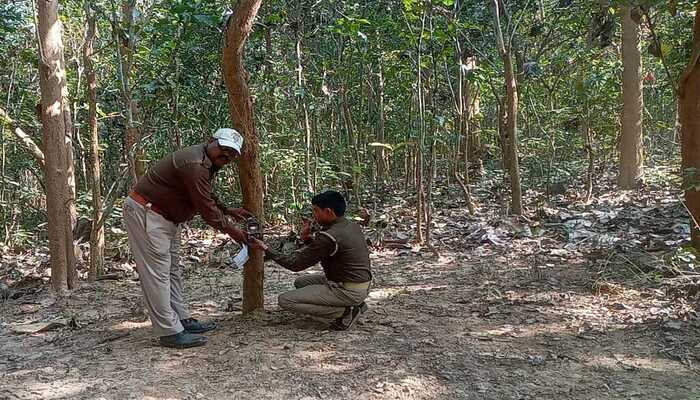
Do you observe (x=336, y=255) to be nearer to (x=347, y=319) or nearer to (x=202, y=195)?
(x=347, y=319)

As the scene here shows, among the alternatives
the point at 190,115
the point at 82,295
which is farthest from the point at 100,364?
the point at 190,115

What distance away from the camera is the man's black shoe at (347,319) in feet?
15.7

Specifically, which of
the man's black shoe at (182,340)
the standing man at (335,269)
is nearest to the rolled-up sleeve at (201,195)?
the standing man at (335,269)

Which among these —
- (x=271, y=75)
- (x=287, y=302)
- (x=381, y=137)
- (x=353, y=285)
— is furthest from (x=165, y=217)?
(x=381, y=137)

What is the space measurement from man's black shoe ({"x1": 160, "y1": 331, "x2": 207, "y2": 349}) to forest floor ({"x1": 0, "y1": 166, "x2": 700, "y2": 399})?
77mm

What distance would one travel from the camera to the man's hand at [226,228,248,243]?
170 inches

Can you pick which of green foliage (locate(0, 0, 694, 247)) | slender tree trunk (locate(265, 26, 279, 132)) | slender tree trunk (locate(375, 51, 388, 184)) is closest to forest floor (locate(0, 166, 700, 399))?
green foliage (locate(0, 0, 694, 247))

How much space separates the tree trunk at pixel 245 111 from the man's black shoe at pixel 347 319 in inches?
27.4

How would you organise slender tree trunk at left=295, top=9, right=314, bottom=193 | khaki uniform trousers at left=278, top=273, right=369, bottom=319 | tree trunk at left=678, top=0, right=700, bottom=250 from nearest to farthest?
khaki uniform trousers at left=278, top=273, right=369, bottom=319 → tree trunk at left=678, top=0, right=700, bottom=250 → slender tree trunk at left=295, top=9, right=314, bottom=193

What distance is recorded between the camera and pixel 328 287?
478 centimetres

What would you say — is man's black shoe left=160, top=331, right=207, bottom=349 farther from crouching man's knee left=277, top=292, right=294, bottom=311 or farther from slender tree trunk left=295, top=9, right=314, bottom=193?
slender tree trunk left=295, top=9, right=314, bottom=193

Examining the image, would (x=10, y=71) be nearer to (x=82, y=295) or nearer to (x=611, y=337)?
(x=82, y=295)

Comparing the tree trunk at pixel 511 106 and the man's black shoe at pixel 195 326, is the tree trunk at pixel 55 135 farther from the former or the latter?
the tree trunk at pixel 511 106

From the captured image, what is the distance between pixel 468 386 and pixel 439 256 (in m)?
4.06
